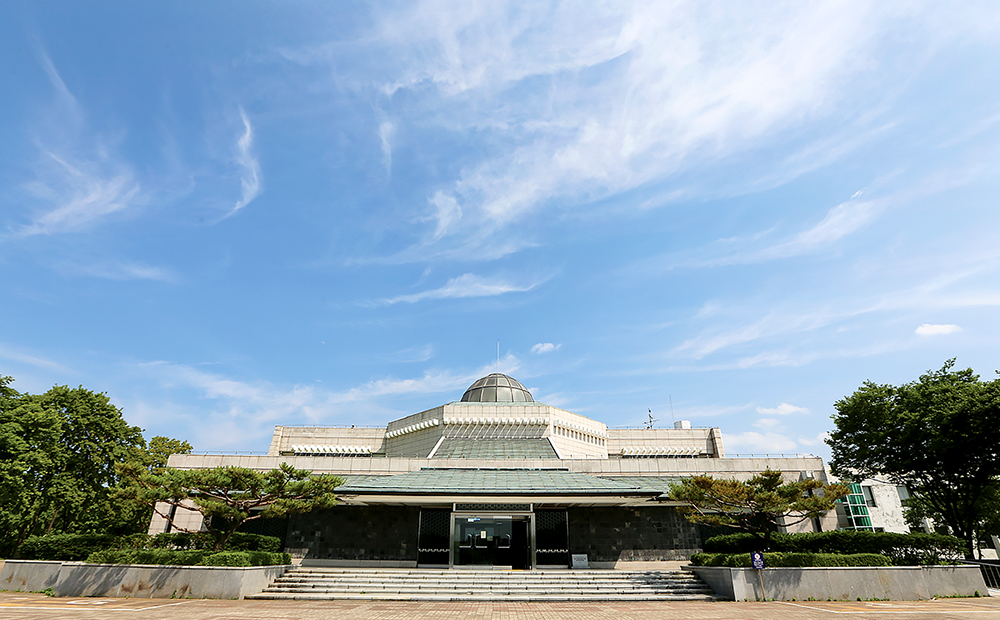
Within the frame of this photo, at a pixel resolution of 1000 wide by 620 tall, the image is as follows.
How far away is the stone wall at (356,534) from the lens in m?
27.4

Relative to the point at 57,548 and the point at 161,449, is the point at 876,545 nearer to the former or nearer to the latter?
the point at 57,548

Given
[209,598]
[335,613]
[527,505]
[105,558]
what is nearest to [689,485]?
[527,505]

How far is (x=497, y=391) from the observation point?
50.5 meters

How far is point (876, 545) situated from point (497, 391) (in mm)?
33423

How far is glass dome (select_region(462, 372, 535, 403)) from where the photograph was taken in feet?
164

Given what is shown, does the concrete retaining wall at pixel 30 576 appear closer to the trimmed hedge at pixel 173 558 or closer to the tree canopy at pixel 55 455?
the trimmed hedge at pixel 173 558

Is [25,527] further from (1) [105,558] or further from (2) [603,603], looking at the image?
(2) [603,603]

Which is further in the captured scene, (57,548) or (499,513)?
(499,513)

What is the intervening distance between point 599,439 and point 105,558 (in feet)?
130

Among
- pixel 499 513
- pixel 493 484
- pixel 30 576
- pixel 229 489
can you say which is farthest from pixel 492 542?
pixel 30 576

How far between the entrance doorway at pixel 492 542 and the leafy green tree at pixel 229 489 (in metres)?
7.04

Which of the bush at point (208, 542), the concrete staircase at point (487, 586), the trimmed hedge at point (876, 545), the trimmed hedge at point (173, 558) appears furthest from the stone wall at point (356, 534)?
the trimmed hedge at point (876, 545)

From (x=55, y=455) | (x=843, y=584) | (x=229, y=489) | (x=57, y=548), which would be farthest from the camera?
(x=55, y=455)

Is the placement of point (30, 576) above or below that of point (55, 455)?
below
